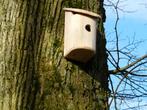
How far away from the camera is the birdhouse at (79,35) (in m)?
1.66

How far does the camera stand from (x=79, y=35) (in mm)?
1688

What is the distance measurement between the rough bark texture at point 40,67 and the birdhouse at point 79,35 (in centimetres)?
3

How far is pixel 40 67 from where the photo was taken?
1.60 meters

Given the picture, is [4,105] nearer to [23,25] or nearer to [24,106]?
[24,106]

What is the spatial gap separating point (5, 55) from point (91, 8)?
463 millimetres

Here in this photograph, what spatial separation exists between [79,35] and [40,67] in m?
0.23

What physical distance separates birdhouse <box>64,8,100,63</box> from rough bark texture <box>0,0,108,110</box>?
0.03 m

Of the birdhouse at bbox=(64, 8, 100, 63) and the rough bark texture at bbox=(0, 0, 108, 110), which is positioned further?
the birdhouse at bbox=(64, 8, 100, 63)

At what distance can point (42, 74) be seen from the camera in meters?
1.60

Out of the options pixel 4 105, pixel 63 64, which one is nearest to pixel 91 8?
pixel 63 64

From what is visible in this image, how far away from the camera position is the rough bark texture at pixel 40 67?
1.52 m

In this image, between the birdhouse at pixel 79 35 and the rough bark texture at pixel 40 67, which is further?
the birdhouse at pixel 79 35

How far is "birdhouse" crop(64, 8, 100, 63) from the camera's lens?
1657mm

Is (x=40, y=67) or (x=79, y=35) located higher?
(x=79, y=35)
